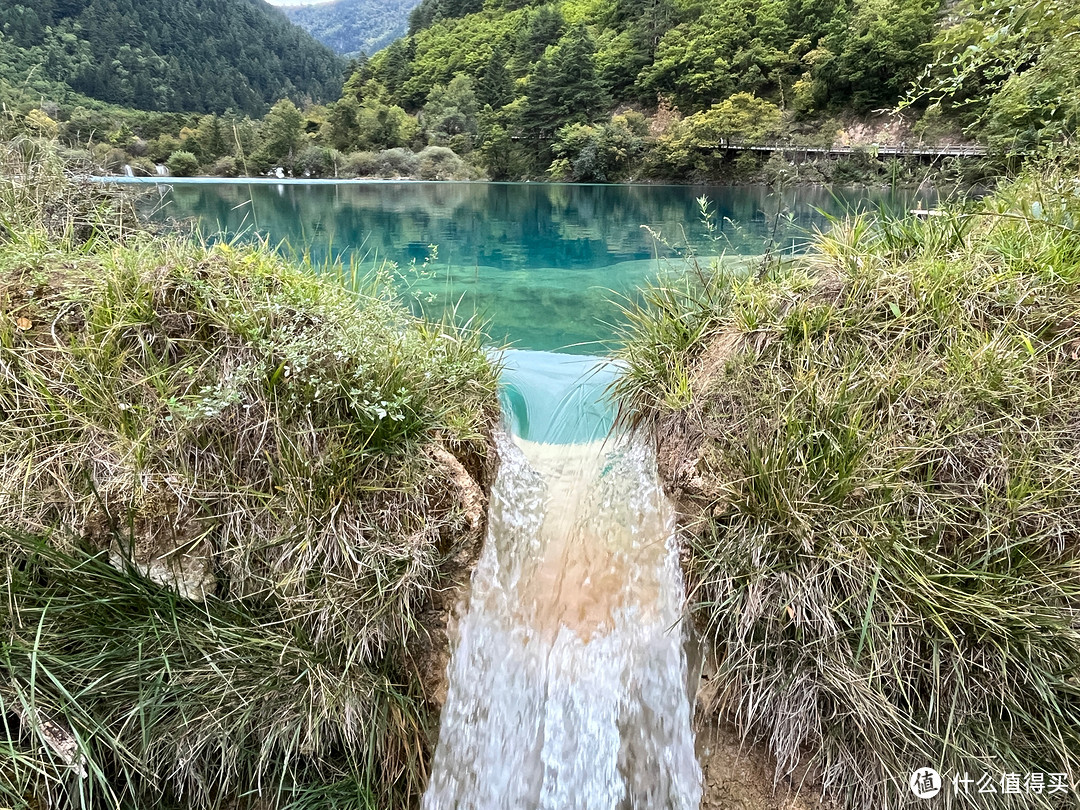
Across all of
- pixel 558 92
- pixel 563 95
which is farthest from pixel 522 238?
pixel 558 92

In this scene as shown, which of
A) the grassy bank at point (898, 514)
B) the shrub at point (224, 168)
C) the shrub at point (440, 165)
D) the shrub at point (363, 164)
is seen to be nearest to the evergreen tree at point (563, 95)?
the shrub at point (440, 165)

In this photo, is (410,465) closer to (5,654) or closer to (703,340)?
(5,654)

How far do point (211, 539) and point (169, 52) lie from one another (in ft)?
197

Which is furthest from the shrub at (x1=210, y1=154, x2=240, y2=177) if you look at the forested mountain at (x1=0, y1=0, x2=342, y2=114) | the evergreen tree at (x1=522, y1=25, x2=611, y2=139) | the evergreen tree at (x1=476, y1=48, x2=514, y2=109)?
the evergreen tree at (x1=476, y1=48, x2=514, y2=109)

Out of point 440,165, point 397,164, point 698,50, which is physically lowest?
point 397,164

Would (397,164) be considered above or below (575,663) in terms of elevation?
above

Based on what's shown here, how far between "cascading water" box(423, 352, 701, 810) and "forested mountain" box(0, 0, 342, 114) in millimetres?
32983

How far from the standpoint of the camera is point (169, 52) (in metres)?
43.9

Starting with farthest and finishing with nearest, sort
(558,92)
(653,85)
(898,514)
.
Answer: (653,85), (558,92), (898,514)

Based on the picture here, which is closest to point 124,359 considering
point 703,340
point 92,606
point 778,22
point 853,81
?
point 92,606

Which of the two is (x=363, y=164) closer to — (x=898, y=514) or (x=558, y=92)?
(x=558, y=92)

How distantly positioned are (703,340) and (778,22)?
1496 inches

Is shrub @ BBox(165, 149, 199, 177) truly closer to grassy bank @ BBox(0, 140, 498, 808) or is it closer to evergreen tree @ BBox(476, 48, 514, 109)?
evergreen tree @ BBox(476, 48, 514, 109)

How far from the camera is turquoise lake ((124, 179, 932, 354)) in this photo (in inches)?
137
